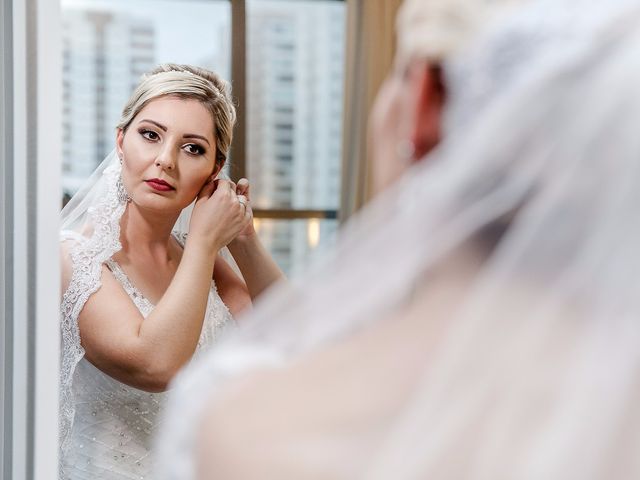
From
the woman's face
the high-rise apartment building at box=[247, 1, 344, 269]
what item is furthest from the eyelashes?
the high-rise apartment building at box=[247, 1, 344, 269]

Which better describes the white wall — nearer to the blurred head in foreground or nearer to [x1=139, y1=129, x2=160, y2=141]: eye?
[x1=139, y1=129, x2=160, y2=141]: eye

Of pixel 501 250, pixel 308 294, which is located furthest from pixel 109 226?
pixel 501 250

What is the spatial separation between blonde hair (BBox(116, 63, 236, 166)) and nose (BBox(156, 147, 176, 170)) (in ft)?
0.28

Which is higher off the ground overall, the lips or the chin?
the lips

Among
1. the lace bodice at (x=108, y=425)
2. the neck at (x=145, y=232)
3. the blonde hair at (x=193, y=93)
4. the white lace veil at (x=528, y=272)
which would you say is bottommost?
the lace bodice at (x=108, y=425)

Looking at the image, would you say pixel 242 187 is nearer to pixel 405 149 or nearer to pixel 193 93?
pixel 193 93

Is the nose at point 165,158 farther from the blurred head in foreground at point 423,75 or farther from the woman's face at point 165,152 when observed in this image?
the blurred head in foreground at point 423,75

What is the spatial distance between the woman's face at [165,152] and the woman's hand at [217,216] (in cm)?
2

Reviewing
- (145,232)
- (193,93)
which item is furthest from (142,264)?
(193,93)

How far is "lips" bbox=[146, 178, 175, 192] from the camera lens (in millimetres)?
1266

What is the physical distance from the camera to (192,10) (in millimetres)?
1401

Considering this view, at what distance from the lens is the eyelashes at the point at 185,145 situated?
126 centimetres

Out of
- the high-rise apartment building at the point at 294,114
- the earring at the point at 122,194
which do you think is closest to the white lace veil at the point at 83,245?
the earring at the point at 122,194

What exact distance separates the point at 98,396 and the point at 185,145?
403 mm
